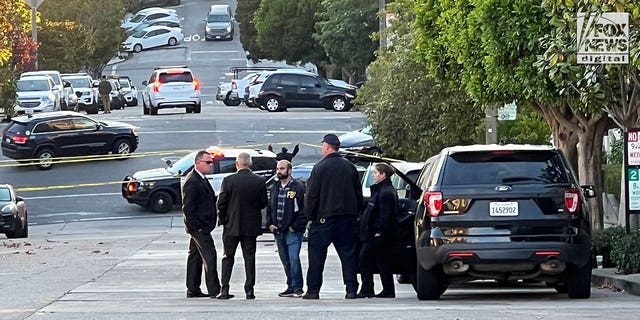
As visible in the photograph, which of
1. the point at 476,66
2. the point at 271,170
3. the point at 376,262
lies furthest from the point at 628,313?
the point at 271,170

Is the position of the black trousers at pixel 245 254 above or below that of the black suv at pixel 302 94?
below

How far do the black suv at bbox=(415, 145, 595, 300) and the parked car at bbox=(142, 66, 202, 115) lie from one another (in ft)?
124

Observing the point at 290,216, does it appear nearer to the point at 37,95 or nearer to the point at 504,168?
the point at 504,168

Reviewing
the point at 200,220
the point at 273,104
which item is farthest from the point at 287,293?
the point at 273,104

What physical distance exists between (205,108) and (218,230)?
2801 centimetres

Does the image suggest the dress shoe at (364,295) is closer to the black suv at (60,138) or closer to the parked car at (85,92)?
the black suv at (60,138)

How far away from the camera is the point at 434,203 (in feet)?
47.8

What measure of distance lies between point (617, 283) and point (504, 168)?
3.37m

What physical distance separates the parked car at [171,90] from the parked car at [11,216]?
20.5 metres

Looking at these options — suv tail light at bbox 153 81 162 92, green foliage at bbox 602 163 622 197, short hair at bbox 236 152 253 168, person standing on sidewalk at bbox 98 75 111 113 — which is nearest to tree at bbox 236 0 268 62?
person standing on sidewalk at bbox 98 75 111 113

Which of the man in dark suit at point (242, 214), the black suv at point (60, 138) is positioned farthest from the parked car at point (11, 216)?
the man in dark suit at point (242, 214)

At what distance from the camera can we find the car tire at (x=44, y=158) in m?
41.7

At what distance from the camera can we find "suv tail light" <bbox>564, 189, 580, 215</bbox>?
1459 centimetres

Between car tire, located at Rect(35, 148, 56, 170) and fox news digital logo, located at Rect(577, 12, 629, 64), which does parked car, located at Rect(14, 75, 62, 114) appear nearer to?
car tire, located at Rect(35, 148, 56, 170)
